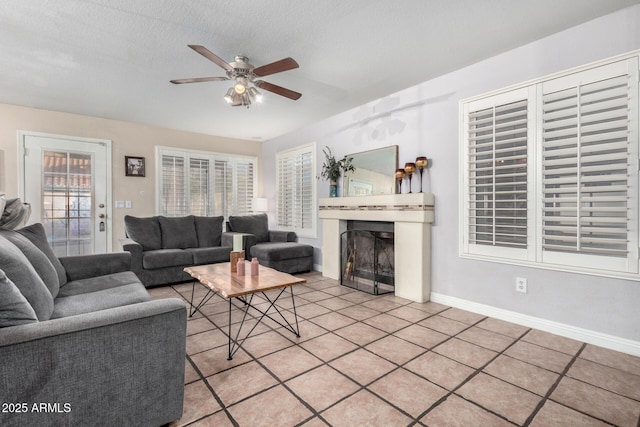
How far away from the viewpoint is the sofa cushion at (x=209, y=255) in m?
4.24

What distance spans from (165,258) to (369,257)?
2.69 metres

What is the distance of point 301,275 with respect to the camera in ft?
15.5

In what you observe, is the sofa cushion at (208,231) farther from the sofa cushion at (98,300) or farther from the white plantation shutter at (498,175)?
the white plantation shutter at (498,175)

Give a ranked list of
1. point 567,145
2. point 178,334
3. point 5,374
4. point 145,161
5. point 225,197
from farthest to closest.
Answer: point 225,197 < point 145,161 < point 567,145 < point 178,334 < point 5,374

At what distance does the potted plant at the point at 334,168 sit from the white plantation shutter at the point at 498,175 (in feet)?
5.68

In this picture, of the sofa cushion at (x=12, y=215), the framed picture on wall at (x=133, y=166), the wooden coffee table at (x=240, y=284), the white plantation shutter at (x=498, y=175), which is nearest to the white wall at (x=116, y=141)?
the framed picture on wall at (x=133, y=166)

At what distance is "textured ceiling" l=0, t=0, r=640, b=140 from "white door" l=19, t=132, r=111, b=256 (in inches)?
31.6

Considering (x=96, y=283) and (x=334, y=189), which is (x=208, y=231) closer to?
(x=334, y=189)

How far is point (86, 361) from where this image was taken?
1.20m

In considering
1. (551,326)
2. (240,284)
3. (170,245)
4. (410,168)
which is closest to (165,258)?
(170,245)

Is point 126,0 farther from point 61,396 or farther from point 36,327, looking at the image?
point 61,396

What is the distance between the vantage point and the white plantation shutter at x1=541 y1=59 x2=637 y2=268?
2160 mm

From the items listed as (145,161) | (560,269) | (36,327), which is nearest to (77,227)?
(145,161)

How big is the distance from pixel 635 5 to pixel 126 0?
11.6 feet
